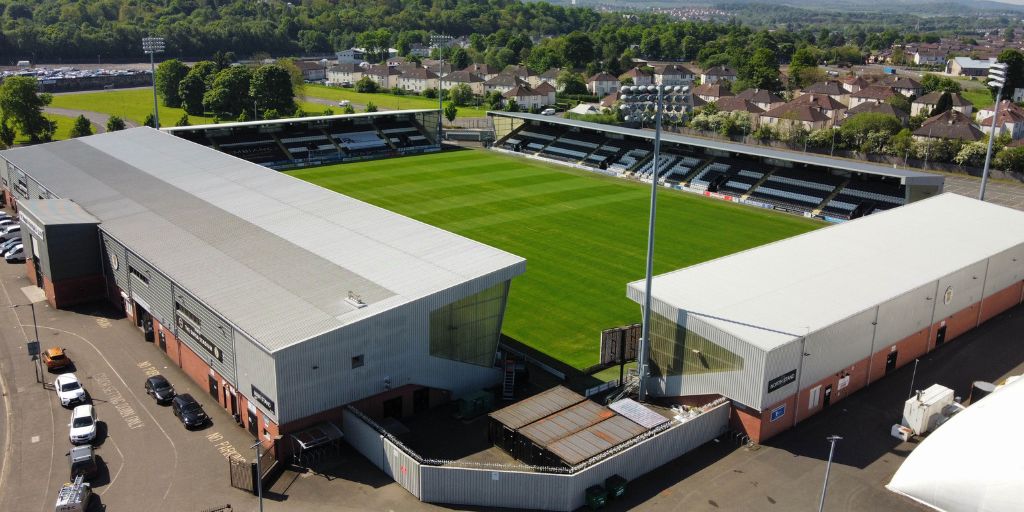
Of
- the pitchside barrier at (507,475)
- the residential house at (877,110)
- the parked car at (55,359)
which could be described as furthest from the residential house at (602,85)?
the pitchside barrier at (507,475)

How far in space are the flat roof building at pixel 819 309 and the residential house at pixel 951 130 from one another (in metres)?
56.3

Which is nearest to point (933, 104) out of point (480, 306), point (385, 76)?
point (385, 76)

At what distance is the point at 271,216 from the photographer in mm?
46188

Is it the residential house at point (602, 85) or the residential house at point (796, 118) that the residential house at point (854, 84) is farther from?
the residential house at point (602, 85)

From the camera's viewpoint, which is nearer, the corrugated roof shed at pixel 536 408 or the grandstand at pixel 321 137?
the corrugated roof shed at pixel 536 408

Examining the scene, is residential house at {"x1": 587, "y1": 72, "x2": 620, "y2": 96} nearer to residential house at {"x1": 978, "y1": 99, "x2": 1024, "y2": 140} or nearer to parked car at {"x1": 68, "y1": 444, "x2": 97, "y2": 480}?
residential house at {"x1": 978, "y1": 99, "x2": 1024, "y2": 140}

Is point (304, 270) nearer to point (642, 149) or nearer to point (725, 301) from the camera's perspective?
point (725, 301)

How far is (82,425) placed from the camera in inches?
1240

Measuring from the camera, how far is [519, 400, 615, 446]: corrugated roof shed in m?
29.6

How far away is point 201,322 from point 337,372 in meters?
8.31

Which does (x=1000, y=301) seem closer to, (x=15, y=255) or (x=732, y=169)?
(x=732, y=169)

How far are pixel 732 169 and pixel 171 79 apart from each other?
3634 inches

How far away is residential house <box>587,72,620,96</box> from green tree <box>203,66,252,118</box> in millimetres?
69797

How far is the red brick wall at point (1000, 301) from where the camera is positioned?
44375 mm
